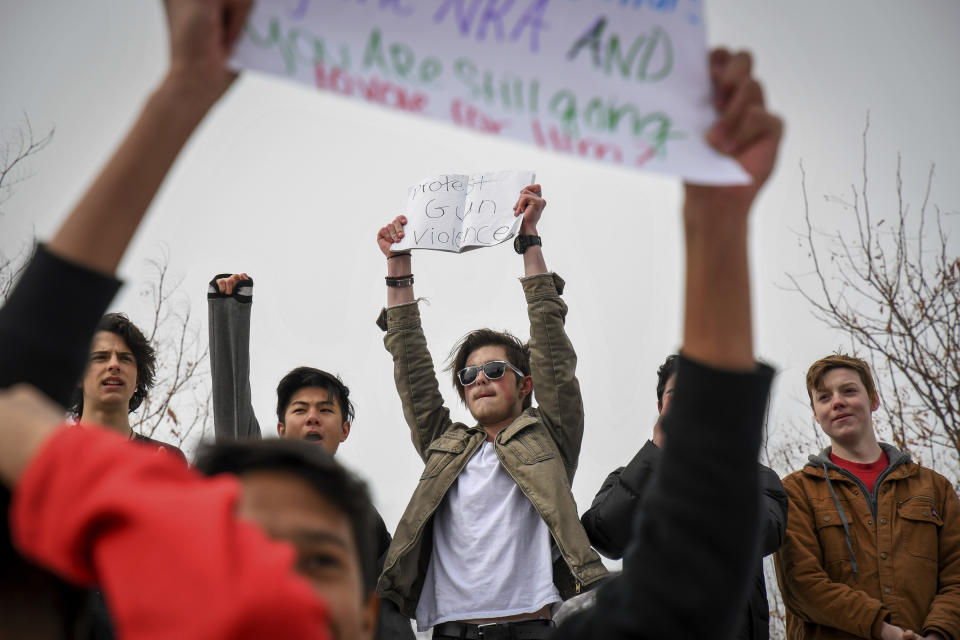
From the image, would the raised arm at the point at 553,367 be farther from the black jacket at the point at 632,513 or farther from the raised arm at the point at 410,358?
the raised arm at the point at 410,358

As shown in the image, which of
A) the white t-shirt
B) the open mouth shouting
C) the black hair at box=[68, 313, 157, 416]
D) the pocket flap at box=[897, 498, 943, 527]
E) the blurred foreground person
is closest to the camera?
the blurred foreground person

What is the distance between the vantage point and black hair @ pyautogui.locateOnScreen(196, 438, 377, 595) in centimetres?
120

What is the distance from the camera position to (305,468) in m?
1.20

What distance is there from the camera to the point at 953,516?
4176mm

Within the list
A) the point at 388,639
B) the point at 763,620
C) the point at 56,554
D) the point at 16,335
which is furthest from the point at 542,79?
the point at 763,620

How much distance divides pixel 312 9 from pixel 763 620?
11.4 ft

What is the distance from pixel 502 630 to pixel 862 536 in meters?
1.83

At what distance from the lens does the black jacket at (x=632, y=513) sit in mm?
3812

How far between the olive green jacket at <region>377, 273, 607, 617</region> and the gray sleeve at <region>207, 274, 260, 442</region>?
0.90 meters

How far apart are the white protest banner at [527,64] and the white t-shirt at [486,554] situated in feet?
9.49

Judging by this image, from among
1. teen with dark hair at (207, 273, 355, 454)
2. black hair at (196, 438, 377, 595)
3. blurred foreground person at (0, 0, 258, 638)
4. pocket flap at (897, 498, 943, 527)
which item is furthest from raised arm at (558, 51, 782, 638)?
pocket flap at (897, 498, 943, 527)

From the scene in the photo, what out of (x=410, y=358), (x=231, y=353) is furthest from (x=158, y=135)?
(x=410, y=358)

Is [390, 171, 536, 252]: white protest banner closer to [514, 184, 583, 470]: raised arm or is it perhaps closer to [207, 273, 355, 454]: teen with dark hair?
[514, 184, 583, 470]: raised arm

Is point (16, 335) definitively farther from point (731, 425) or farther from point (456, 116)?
point (731, 425)
